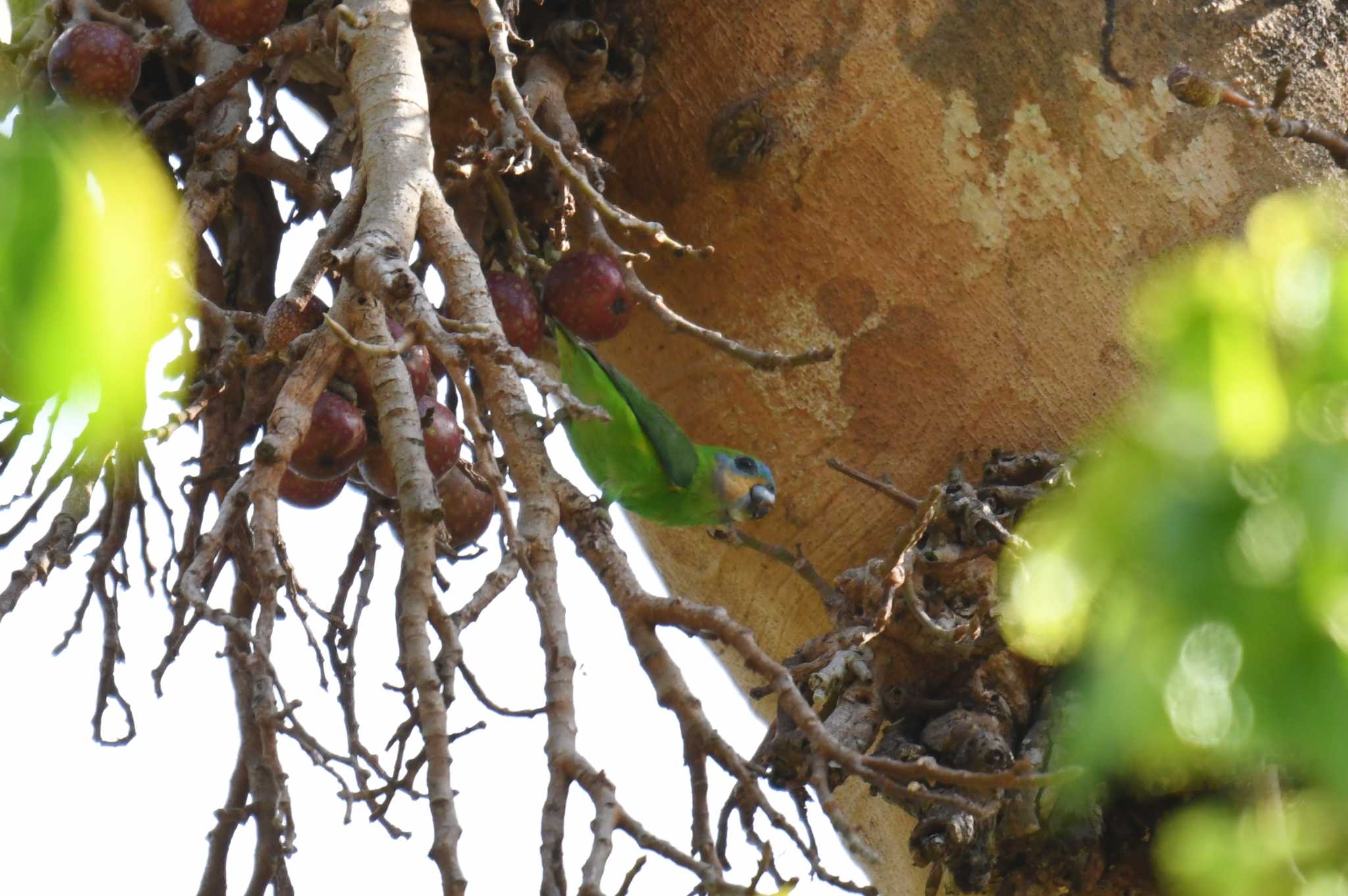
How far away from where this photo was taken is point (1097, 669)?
0.50 m

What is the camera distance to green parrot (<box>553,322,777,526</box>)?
2.33 metres

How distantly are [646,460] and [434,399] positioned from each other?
3.70ft

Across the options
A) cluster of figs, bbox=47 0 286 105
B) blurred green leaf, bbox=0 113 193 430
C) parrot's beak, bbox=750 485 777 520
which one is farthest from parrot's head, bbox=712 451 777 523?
blurred green leaf, bbox=0 113 193 430

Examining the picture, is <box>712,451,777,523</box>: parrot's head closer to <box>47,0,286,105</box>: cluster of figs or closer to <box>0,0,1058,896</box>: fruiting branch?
<box>0,0,1058,896</box>: fruiting branch

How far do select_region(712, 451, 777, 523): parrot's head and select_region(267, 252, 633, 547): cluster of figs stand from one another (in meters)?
0.33

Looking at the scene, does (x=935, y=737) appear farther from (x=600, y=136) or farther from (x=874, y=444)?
(x=600, y=136)

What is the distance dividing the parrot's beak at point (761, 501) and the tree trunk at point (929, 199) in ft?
0.15

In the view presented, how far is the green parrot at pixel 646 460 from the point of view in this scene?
7.66 ft

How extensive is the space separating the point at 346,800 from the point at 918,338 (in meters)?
0.95

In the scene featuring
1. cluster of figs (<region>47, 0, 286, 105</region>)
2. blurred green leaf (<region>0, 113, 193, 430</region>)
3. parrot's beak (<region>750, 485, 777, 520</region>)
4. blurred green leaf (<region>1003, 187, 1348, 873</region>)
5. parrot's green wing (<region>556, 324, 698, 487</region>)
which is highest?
cluster of figs (<region>47, 0, 286, 105</region>)

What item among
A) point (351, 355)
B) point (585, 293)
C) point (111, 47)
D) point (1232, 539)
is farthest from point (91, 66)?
point (1232, 539)

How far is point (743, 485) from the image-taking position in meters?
2.28

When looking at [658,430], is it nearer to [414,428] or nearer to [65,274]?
[414,428]

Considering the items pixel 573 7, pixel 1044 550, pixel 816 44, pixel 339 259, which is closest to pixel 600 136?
pixel 573 7
